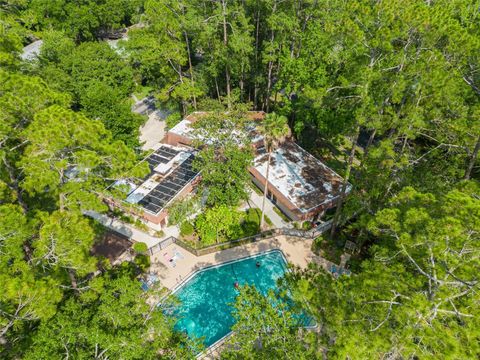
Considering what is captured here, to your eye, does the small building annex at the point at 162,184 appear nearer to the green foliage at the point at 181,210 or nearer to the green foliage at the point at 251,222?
the green foliage at the point at 181,210

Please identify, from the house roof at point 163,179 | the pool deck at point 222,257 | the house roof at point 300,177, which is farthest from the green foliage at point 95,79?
the house roof at point 300,177

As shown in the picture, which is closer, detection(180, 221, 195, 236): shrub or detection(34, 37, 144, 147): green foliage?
detection(180, 221, 195, 236): shrub

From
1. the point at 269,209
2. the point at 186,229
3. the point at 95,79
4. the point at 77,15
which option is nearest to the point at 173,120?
the point at 95,79

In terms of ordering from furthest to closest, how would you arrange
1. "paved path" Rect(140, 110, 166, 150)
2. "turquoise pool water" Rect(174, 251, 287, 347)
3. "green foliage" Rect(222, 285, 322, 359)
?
"paved path" Rect(140, 110, 166, 150) → "turquoise pool water" Rect(174, 251, 287, 347) → "green foliage" Rect(222, 285, 322, 359)

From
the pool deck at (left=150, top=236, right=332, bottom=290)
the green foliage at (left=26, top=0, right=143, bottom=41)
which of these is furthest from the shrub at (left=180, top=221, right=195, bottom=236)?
the green foliage at (left=26, top=0, right=143, bottom=41)

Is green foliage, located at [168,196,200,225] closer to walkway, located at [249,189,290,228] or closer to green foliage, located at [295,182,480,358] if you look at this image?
walkway, located at [249,189,290,228]
